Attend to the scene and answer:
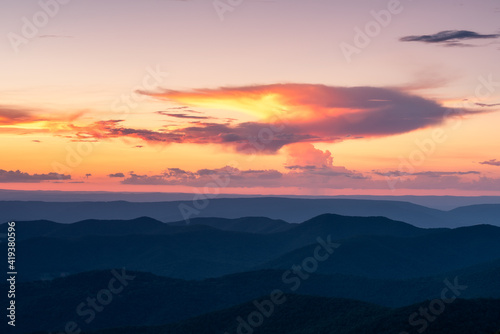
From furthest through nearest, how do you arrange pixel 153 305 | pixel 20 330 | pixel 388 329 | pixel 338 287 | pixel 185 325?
pixel 338 287 → pixel 153 305 → pixel 20 330 → pixel 185 325 → pixel 388 329

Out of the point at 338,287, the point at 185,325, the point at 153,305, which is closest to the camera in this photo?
the point at 185,325

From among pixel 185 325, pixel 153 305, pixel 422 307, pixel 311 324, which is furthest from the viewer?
pixel 153 305

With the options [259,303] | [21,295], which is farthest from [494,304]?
[21,295]

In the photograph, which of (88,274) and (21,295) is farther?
(88,274)

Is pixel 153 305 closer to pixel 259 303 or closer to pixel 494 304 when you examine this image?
pixel 259 303

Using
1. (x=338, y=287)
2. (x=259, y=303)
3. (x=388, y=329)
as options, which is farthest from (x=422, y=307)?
(x=338, y=287)

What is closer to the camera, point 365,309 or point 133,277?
point 365,309

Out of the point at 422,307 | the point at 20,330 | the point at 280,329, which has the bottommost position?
the point at 20,330

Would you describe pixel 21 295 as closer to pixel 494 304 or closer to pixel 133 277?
pixel 133 277

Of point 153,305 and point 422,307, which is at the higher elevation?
point 422,307
